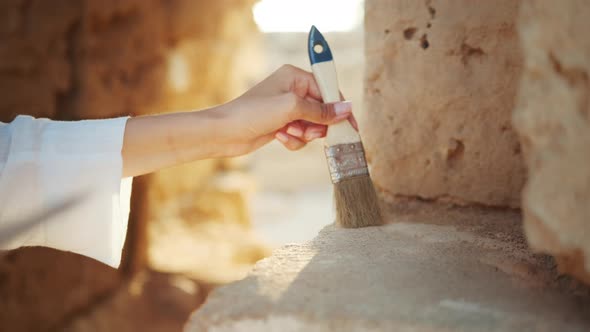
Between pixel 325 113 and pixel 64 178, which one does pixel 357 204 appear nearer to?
pixel 325 113

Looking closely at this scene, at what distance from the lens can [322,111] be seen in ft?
3.53

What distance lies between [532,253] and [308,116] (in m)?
0.48

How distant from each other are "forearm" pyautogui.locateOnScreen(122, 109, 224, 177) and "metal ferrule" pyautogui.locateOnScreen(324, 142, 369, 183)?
237 mm

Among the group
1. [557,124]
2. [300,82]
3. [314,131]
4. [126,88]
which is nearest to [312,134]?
[314,131]

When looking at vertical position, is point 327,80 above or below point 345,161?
above

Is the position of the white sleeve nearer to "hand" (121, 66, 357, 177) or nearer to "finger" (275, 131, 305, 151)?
"hand" (121, 66, 357, 177)

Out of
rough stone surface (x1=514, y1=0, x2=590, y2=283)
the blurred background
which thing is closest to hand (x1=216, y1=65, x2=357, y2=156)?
rough stone surface (x1=514, y1=0, x2=590, y2=283)

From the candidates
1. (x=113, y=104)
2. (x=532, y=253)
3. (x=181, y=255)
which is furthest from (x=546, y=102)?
(x=181, y=255)

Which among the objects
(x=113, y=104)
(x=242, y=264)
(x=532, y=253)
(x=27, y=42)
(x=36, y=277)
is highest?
(x=27, y=42)

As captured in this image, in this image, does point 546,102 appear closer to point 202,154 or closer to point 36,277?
point 202,154

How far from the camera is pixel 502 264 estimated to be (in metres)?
0.80

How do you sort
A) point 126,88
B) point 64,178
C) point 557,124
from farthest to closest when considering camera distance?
point 126,88 → point 64,178 → point 557,124

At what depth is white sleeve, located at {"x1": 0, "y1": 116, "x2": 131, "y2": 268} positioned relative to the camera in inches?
35.6

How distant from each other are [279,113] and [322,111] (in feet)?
0.30
